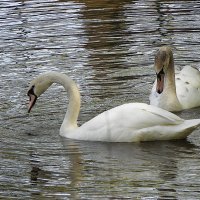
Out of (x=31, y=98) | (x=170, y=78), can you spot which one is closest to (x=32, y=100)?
(x=31, y=98)

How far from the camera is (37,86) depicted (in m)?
12.6

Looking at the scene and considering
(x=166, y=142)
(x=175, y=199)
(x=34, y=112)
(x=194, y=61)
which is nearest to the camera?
(x=175, y=199)

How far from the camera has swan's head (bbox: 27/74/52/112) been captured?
12539 mm

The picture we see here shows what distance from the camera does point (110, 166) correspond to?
1070cm

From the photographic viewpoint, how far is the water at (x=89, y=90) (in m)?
10.0

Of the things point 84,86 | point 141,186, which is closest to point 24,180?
point 141,186

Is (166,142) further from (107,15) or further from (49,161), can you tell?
(107,15)

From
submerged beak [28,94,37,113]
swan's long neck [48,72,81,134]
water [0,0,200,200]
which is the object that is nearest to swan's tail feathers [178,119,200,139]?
water [0,0,200,200]

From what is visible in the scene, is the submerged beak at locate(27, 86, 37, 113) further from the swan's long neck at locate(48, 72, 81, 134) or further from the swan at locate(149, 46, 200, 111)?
the swan at locate(149, 46, 200, 111)

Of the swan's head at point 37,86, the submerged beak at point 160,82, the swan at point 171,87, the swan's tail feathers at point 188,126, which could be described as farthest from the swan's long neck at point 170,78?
the swan's tail feathers at point 188,126

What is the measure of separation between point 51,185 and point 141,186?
847 millimetres

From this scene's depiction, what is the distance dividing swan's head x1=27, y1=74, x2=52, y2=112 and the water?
0.26m

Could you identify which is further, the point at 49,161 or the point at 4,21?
the point at 4,21

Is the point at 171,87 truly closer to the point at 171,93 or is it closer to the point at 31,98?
the point at 171,93
